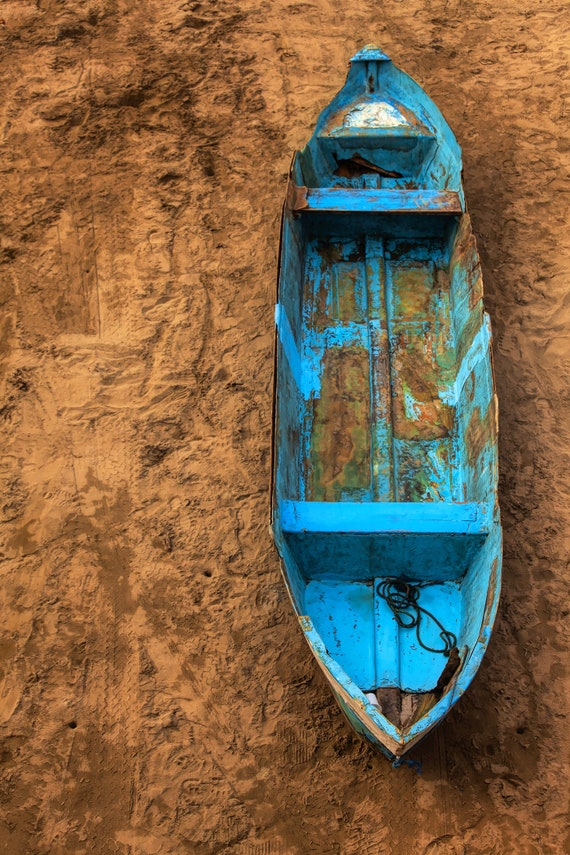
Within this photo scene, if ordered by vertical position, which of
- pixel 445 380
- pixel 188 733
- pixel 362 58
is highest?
pixel 362 58

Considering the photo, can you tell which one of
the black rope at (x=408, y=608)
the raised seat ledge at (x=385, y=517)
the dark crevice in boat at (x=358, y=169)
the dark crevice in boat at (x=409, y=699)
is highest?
the dark crevice in boat at (x=358, y=169)

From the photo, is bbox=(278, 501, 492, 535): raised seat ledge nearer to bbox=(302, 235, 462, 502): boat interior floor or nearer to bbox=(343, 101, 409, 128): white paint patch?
bbox=(302, 235, 462, 502): boat interior floor

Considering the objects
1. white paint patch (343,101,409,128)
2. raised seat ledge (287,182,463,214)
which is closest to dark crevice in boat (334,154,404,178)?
white paint patch (343,101,409,128)

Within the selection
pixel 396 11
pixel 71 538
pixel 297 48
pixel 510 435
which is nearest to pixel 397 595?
pixel 510 435

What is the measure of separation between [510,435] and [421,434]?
2.06 feet

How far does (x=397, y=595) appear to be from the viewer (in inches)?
168

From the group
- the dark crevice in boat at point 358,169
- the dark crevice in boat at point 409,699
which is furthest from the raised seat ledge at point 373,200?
the dark crevice in boat at point 409,699

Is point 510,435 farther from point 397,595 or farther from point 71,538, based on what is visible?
point 71,538

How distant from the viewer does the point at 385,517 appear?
13.8 feet

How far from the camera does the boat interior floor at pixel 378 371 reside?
15.5ft

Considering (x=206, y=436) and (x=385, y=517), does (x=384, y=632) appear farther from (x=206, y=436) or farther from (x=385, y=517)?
(x=206, y=436)

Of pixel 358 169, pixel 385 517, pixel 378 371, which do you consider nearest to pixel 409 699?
pixel 385 517

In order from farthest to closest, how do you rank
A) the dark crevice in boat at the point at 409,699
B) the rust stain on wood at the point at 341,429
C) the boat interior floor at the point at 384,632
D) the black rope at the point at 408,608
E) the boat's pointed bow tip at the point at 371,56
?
the boat's pointed bow tip at the point at 371,56 → the rust stain on wood at the point at 341,429 → the black rope at the point at 408,608 → the boat interior floor at the point at 384,632 → the dark crevice in boat at the point at 409,699

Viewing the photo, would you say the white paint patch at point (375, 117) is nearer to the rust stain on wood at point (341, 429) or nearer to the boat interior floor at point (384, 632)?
the rust stain on wood at point (341, 429)
